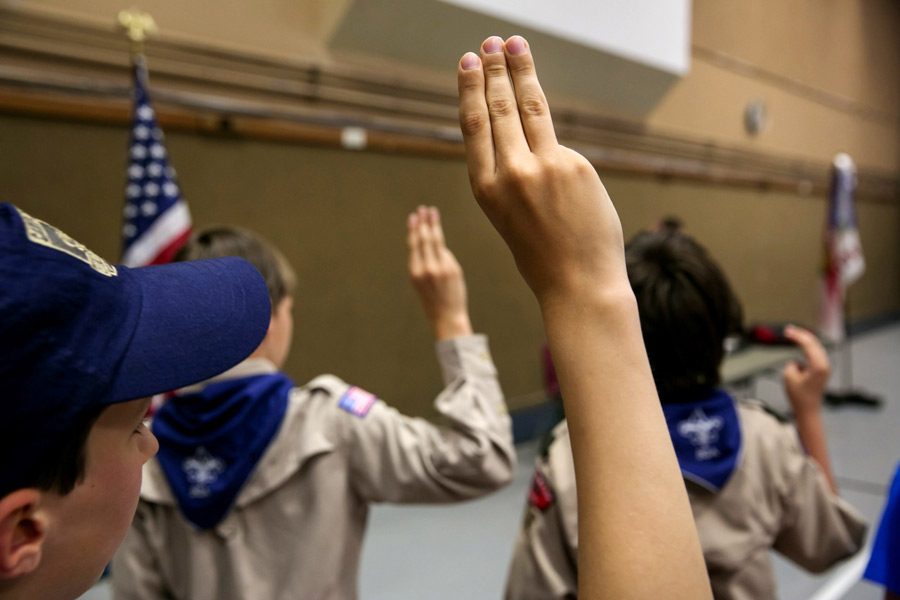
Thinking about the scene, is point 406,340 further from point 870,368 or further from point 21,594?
point 870,368

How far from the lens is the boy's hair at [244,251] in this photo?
4.50ft

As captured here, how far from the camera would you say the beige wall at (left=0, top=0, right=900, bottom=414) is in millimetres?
3119

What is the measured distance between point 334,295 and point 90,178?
53.4 inches

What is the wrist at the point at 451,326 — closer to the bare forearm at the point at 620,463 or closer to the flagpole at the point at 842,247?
the bare forearm at the point at 620,463

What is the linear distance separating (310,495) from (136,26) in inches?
96.1

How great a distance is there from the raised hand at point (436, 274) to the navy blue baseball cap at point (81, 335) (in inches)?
24.4

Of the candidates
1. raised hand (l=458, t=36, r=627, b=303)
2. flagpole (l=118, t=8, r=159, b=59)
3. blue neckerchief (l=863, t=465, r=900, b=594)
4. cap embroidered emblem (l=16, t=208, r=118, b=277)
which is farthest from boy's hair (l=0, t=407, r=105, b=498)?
flagpole (l=118, t=8, r=159, b=59)

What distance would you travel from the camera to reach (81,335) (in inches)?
21.4

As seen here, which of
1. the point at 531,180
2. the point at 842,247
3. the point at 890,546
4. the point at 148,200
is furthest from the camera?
the point at 842,247

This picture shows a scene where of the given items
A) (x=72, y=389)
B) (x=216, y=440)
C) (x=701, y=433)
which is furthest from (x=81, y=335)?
(x=701, y=433)

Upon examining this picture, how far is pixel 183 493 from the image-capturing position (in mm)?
1237

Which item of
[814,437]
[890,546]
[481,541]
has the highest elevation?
[814,437]

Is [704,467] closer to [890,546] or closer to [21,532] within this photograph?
[890,546]

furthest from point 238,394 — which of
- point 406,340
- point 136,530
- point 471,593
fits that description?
point 406,340
